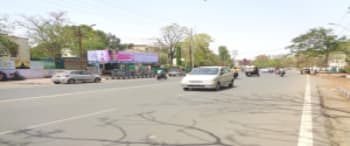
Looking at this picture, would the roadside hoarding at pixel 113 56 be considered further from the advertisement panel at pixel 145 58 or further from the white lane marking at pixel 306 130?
the white lane marking at pixel 306 130

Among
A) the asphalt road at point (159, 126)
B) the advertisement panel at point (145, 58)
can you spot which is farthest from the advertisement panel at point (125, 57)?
the asphalt road at point (159, 126)

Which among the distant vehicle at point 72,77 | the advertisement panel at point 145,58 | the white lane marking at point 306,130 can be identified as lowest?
the white lane marking at point 306,130

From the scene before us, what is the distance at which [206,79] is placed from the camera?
19.0m

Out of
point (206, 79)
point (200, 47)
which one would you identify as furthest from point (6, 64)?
point (200, 47)

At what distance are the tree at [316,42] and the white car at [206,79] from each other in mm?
57389

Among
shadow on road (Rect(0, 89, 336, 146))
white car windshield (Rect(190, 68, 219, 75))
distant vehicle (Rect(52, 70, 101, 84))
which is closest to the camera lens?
shadow on road (Rect(0, 89, 336, 146))

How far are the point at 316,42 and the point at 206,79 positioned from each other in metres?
60.9

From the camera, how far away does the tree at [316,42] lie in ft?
228

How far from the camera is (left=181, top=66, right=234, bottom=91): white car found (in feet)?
62.3

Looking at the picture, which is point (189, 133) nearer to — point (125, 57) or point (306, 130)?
point (306, 130)

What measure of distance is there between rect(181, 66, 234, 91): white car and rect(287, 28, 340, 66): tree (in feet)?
188

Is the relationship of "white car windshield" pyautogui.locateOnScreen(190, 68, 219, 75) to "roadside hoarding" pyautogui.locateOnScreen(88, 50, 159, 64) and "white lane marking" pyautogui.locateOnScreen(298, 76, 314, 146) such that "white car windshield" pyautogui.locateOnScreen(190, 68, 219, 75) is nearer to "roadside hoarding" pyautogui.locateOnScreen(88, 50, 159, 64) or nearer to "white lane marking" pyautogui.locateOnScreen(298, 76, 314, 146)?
"white lane marking" pyautogui.locateOnScreen(298, 76, 314, 146)

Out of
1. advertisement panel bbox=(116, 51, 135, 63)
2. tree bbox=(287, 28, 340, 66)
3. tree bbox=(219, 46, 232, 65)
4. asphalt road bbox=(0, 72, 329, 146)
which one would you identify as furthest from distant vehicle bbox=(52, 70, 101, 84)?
tree bbox=(219, 46, 232, 65)

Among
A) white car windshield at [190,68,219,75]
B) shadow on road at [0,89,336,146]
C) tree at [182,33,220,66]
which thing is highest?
tree at [182,33,220,66]
